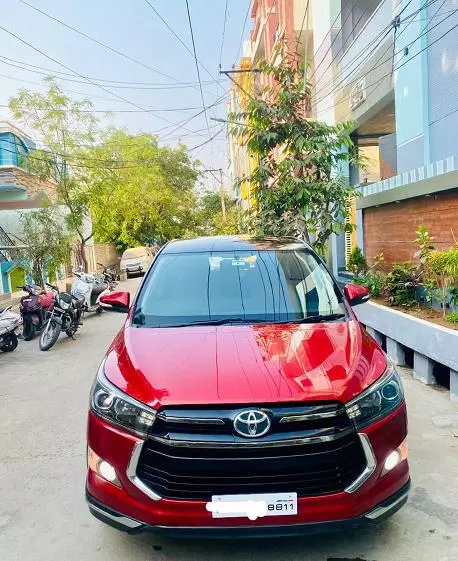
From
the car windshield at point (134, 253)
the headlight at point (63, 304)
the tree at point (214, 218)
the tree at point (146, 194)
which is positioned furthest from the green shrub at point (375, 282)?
the car windshield at point (134, 253)

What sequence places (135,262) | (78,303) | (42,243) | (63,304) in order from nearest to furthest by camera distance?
(63,304)
(78,303)
(42,243)
(135,262)

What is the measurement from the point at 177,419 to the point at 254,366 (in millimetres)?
465

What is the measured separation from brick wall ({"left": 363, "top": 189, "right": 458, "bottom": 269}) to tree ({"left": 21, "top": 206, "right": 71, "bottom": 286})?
8395 millimetres

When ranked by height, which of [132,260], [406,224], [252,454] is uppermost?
[406,224]

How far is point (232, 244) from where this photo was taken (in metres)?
4.08

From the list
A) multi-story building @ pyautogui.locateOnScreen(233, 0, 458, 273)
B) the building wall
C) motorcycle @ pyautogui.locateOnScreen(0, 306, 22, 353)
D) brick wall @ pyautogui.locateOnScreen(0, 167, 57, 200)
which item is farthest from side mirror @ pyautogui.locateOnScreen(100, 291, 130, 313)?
brick wall @ pyautogui.locateOnScreen(0, 167, 57, 200)

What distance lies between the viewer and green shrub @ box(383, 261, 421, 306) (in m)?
6.86

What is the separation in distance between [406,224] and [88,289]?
6.88 meters

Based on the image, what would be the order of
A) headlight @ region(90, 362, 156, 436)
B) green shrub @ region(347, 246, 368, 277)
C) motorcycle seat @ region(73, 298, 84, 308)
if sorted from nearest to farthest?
headlight @ region(90, 362, 156, 436)
motorcycle seat @ region(73, 298, 84, 308)
green shrub @ region(347, 246, 368, 277)

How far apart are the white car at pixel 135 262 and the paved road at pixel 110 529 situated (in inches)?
862

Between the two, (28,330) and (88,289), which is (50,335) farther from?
(88,289)

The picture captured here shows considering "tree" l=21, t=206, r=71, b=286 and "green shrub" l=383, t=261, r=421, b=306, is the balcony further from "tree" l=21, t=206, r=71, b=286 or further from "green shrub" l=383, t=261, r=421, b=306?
"tree" l=21, t=206, r=71, b=286

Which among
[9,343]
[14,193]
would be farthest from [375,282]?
[14,193]

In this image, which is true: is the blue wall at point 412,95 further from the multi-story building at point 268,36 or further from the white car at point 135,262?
the white car at point 135,262
